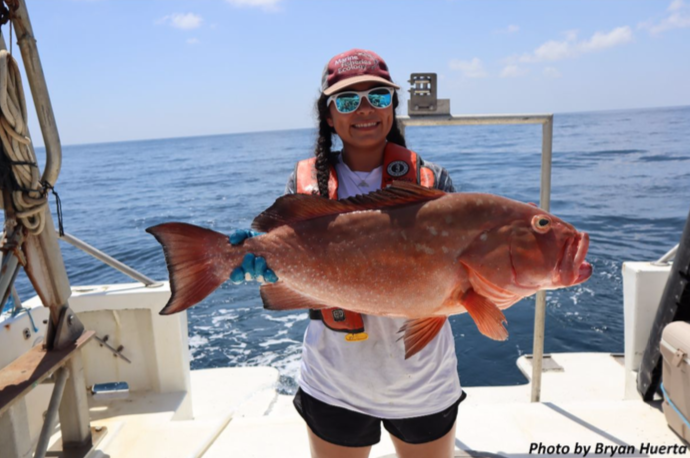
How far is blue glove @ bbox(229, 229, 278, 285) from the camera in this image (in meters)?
1.87

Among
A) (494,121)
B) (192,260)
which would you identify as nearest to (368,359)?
(192,260)

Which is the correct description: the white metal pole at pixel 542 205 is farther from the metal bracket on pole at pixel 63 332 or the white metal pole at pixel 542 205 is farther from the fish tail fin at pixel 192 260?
the metal bracket on pole at pixel 63 332

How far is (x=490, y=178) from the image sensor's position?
2133cm

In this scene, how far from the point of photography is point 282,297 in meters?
1.99

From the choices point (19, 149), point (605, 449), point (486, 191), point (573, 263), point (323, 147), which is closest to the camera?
point (573, 263)

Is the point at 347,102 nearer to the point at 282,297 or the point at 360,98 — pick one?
the point at 360,98

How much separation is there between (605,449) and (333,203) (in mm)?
2672

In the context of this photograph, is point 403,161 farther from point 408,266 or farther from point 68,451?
point 68,451

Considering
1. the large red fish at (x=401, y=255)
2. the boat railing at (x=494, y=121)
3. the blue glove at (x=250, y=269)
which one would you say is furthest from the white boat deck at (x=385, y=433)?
the blue glove at (x=250, y=269)

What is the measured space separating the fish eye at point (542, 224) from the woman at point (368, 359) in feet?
1.69

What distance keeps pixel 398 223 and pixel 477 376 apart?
5765mm

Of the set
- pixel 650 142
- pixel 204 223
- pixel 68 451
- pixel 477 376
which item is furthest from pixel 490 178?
pixel 650 142

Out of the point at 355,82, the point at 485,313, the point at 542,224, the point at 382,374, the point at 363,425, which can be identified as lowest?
the point at 363,425

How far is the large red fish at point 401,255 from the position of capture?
5.70 feet
